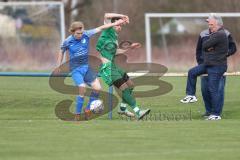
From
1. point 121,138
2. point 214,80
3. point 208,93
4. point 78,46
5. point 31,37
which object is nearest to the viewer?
point 121,138

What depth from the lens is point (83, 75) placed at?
16406mm

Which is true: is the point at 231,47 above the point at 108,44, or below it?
below

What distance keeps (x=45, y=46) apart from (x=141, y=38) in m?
12.1

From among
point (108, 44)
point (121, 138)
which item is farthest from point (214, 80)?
point (121, 138)

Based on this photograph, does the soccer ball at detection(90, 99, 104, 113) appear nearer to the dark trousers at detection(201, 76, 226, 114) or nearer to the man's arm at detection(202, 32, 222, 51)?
the dark trousers at detection(201, 76, 226, 114)

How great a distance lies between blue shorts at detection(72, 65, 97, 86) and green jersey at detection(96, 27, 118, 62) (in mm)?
574

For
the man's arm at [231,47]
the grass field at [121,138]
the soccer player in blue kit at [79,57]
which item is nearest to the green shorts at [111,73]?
the soccer player in blue kit at [79,57]

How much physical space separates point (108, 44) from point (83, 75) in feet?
2.87

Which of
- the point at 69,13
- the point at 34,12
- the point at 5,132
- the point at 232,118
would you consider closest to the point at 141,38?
the point at 69,13

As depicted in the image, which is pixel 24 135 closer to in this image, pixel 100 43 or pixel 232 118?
pixel 100 43

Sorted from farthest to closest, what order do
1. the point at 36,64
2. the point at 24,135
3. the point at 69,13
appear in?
the point at 69,13 < the point at 36,64 < the point at 24,135

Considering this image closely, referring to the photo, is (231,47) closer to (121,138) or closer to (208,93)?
(208,93)

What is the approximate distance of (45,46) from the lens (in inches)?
1400

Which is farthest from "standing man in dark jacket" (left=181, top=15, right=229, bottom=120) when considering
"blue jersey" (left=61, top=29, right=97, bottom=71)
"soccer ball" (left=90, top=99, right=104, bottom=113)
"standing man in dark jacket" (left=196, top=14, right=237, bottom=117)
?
"blue jersey" (left=61, top=29, right=97, bottom=71)
